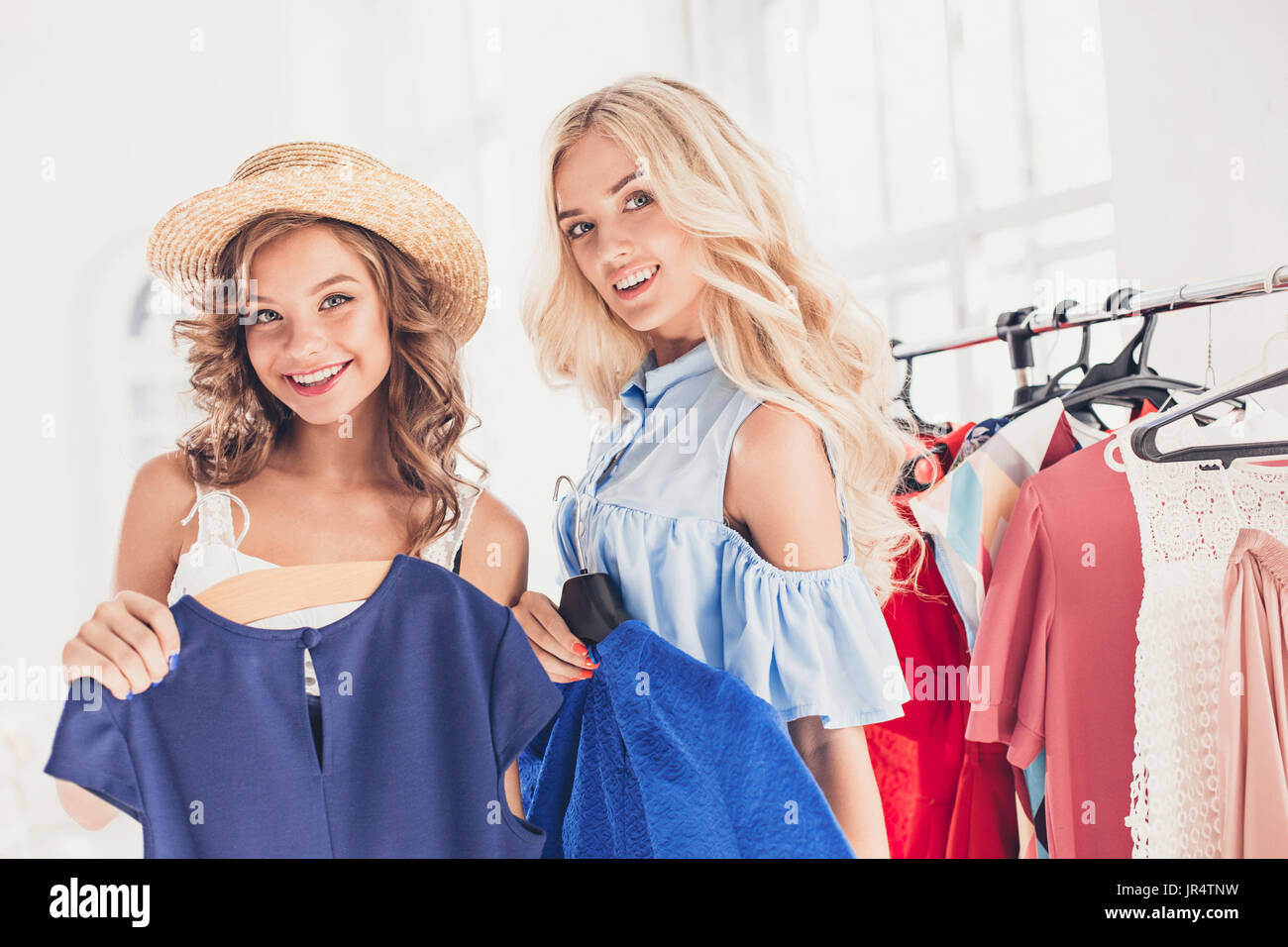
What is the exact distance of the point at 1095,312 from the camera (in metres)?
1.37

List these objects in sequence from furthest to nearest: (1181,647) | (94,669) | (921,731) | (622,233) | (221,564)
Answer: (921,731)
(1181,647)
(622,233)
(221,564)
(94,669)

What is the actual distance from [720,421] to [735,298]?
0.48ft

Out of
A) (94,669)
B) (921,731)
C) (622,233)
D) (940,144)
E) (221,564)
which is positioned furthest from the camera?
(940,144)

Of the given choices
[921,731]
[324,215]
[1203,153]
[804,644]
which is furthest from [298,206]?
[1203,153]

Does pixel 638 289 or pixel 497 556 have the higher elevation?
pixel 638 289

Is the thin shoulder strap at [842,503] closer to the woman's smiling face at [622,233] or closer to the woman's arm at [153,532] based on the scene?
the woman's smiling face at [622,233]

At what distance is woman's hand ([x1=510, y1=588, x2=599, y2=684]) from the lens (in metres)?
1.04

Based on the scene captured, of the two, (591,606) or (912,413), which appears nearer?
(591,606)

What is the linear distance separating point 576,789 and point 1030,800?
0.63m

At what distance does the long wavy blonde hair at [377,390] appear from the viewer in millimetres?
1041

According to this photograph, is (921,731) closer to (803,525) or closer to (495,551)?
(803,525)

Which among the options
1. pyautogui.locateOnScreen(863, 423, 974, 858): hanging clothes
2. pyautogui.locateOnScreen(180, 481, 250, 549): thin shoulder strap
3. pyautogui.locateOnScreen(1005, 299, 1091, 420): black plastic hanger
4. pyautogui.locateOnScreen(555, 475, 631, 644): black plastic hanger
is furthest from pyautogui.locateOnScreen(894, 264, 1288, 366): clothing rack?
pyautogui.locateOnScreen(180, 481, 250, 549): thin shoulder strap

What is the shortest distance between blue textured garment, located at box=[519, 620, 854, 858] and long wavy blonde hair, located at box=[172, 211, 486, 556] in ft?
0.83

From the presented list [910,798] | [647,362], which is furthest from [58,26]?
[910,798]
